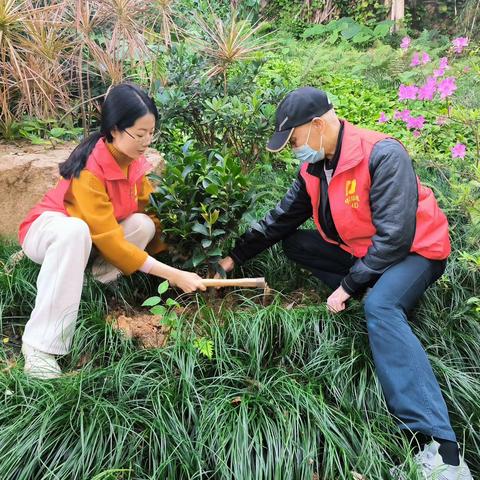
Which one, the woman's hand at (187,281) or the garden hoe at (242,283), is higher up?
the woman's hand at (187,281)

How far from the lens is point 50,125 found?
4133 millimetres

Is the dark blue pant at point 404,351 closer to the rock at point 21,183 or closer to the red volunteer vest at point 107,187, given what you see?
the red volunteer vest at point 107,187

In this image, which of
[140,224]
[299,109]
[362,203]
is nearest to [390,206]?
[362,203]

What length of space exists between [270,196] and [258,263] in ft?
2.21

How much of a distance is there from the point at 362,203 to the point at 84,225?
4.19 feet

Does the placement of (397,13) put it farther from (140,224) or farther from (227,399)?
(227,399)

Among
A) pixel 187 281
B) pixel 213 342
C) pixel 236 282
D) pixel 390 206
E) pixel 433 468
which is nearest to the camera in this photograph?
pixel 433 468

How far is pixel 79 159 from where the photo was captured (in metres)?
2.66

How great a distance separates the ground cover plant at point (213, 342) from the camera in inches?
84.7

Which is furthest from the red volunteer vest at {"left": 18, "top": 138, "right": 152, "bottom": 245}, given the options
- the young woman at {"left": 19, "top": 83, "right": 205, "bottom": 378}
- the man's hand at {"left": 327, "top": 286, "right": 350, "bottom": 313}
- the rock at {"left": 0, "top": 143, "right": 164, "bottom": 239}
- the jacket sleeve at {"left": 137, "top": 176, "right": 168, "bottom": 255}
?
the man's hand at {"left": 327, "top": 286, "right": 350, "bottom": 313}

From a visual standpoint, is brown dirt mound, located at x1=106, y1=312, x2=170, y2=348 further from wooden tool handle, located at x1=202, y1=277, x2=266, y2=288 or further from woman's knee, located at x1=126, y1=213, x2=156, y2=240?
woman's knee, located at x1=126, y1=213, x2=156, y2=240

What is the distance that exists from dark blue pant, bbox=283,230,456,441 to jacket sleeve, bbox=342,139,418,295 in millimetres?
72

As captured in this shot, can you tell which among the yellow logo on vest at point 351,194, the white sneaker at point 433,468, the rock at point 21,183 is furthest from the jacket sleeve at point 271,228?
the white sneaker at point 433,468

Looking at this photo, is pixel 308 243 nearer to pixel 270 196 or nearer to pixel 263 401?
pixel 270 196
